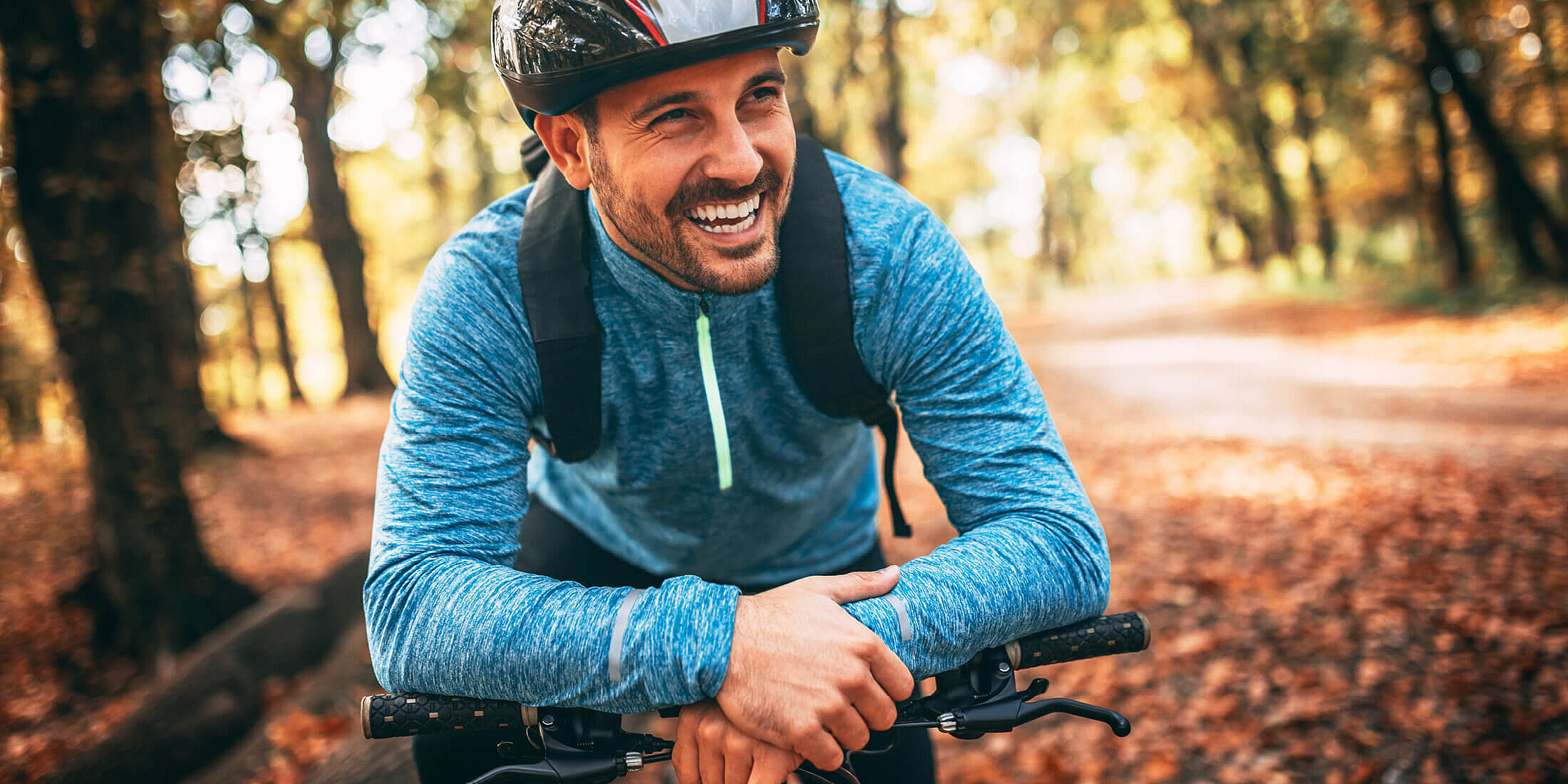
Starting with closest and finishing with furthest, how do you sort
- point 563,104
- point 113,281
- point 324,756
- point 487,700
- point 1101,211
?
point 487,700 < point 563,104 < point 324,756 < point 113,281 < point 1101,211

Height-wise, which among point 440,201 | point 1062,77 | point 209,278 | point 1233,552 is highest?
point 1062,77

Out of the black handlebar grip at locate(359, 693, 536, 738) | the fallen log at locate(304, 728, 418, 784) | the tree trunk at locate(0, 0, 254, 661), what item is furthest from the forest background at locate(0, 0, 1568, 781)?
the black handlebar grip at locate(359, 693, 536, 738)

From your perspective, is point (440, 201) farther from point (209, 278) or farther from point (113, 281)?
point (113, 281)

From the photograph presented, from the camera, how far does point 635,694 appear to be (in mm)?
1411

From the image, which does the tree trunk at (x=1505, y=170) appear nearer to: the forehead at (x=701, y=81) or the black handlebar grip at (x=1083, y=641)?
the black handlebar grip at (x=1083, y=641)

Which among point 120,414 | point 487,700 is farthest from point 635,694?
point 120,414

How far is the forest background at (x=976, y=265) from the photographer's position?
4289mm

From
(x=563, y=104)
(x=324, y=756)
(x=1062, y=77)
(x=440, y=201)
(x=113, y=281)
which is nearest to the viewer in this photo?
(x=563, y=104)

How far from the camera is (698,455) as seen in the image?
197cm

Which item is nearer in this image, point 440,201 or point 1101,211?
point 440,201

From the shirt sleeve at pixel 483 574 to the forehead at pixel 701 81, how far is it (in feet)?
1.50

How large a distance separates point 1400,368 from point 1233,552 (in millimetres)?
9066

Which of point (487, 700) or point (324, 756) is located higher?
point (487, 700)

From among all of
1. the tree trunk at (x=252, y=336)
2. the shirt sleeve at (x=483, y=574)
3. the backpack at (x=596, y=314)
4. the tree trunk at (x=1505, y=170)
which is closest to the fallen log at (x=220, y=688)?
the shirt sleeve at (x=483, y=574)
